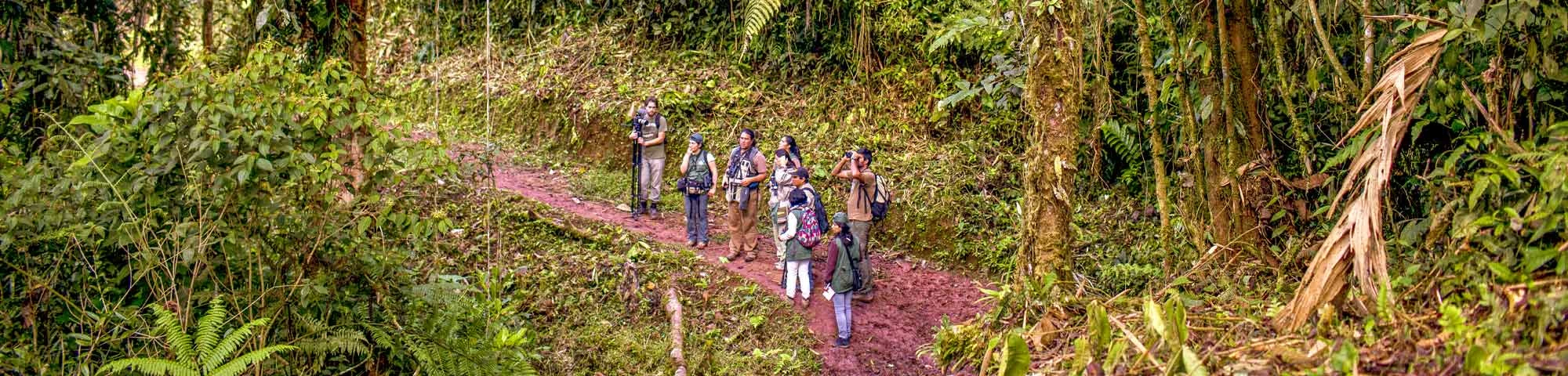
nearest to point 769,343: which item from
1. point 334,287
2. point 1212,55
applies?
point 334,287

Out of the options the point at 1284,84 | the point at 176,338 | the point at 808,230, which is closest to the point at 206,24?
the point at 176,338

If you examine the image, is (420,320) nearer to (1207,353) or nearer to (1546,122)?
(1207,353)

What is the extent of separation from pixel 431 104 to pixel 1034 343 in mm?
15366

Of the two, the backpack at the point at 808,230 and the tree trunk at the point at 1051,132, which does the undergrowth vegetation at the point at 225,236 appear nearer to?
the backpack at the point at 808,230

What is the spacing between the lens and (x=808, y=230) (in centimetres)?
908

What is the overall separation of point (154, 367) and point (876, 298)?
21.3 feet

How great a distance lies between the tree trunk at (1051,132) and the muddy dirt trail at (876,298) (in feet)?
7.66

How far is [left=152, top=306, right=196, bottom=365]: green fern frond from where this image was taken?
5.45 meters

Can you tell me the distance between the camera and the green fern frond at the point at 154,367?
5242 millimetres

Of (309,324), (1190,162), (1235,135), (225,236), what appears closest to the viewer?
(225,236)

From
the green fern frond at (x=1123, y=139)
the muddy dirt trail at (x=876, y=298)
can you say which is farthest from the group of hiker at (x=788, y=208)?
the green fern frond at (x=1123, y=139)

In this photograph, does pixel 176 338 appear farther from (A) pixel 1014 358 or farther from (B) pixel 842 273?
(B) pixel 842 273

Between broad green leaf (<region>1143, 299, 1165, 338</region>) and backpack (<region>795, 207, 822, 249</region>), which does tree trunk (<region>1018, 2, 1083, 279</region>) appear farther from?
backpack (<region>795, 207, 822, 249</region>)

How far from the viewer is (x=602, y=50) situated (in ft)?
52.1
